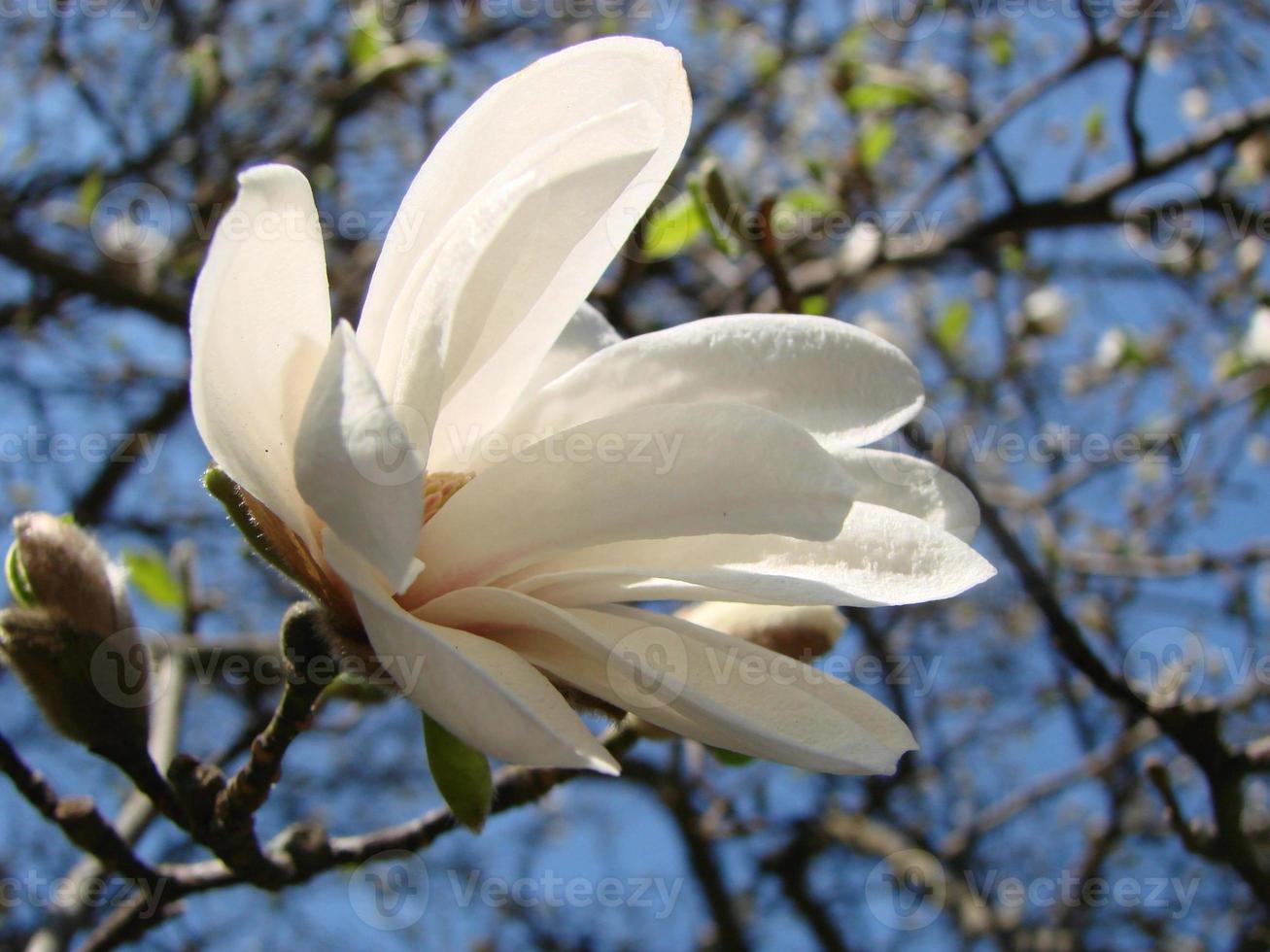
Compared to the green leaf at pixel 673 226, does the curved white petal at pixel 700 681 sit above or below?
above

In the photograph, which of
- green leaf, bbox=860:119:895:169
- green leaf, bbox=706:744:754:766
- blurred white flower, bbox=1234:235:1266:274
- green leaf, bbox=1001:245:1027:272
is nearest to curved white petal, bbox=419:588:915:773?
green leaf, bbox=706:744:754:766

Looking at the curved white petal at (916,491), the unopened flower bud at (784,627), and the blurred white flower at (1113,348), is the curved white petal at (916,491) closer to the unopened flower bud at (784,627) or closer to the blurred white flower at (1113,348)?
the unopened flower bud at (784,627)

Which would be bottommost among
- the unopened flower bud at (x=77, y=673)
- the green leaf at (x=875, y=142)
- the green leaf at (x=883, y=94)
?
the green leaf at (x=875, y=142)

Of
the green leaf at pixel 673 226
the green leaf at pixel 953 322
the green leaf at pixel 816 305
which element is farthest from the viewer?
the green leaf at pixel 953 322

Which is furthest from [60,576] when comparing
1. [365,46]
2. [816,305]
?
[365,46]

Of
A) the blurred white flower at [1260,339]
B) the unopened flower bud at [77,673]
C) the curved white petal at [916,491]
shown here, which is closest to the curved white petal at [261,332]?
the unopened flower bud at [77,673]

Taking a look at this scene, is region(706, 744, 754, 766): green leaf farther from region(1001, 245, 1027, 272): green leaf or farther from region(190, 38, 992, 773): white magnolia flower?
region(1001, 245, 1027, 272): green leaf

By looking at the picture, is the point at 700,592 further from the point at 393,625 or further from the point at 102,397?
the point at 102,397
